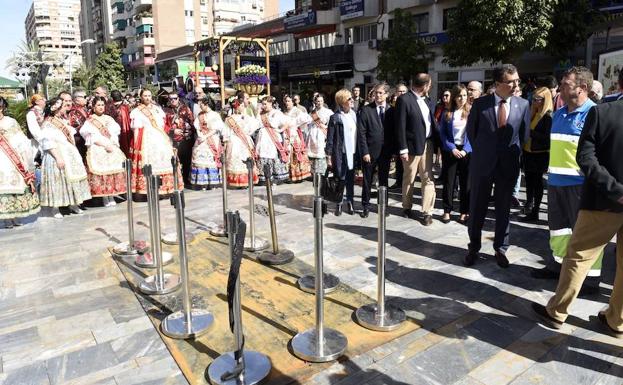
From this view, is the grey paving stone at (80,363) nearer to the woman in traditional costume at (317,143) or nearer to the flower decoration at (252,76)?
the woman in traditional costume at (317,143)

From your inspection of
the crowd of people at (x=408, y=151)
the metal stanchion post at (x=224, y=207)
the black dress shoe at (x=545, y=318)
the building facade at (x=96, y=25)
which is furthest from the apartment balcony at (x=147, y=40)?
the black dress shoe at (x=545, y=318)

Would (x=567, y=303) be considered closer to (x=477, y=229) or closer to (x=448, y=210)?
(x=477, y=229)

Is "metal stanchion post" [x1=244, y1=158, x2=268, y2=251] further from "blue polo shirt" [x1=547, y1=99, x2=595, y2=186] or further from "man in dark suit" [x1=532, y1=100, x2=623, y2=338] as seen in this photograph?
"man in dark suit" [x1=532, y1=100, x2=623, y2=338]

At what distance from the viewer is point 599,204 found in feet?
10.5

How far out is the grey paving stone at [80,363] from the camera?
10.3ft

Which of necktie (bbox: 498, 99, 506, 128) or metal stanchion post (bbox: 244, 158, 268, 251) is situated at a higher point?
necktie (bbox: 498, 99, 506, 128)

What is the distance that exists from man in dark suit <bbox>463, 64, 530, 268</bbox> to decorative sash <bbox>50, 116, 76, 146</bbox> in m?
5.81

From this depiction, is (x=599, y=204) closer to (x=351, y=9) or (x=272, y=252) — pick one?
(x=272, y=252)

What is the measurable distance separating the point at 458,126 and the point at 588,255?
326 cm

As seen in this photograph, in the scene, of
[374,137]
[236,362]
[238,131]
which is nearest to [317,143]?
[374,137]

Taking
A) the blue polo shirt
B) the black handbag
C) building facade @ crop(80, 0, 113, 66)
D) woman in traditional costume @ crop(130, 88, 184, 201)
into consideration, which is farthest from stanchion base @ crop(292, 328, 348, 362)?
building facade @ crop(80, 0, 113, 66)

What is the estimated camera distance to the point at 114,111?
9.04 m

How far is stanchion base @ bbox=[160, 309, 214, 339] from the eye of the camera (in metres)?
3.57

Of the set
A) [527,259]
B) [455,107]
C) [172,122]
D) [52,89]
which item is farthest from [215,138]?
[52,89]
